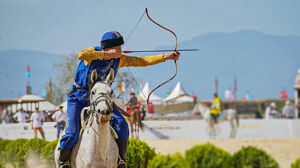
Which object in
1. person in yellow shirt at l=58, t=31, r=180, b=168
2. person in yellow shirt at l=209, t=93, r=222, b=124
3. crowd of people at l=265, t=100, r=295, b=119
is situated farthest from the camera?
crowd of people at l=265, t=100, r=295, b=119

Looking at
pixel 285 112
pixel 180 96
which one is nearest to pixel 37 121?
pixel 285 112

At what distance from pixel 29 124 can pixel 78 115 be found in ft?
30.1

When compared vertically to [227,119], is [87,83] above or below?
above

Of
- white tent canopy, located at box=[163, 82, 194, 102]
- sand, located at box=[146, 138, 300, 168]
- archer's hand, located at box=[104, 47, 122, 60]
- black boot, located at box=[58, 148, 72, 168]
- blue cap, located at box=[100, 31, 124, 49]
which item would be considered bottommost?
sand, located at box=[146, 138, 300, 168]

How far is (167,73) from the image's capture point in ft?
21.3

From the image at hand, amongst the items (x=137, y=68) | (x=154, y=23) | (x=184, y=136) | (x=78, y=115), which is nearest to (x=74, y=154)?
(x=78, y=115)

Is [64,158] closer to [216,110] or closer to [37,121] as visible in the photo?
[37,121]

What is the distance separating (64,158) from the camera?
569 cm

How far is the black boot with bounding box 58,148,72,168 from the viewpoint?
5656 mm

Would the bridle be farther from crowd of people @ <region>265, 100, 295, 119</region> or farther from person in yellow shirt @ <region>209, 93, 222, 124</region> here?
crowd of people @ <region>265, 100, 295, 119</region>

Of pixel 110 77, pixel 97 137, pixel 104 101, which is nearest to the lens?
pixel 104 101

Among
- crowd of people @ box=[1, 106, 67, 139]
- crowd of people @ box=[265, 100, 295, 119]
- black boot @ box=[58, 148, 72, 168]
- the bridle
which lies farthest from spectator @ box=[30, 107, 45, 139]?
crowd of people @ box=[265, 100, 295, 119]

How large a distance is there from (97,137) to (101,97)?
50 cm

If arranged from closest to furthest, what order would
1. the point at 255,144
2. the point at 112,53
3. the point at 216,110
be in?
the point at 112,53 < the point at 255,144 < the point at 216,110
